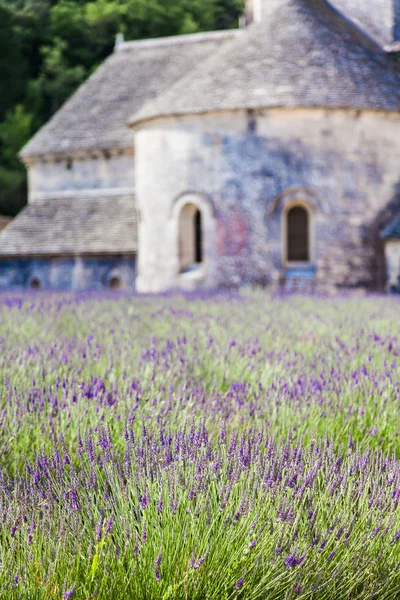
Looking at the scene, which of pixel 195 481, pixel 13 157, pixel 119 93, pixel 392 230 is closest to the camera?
pixel 195 481

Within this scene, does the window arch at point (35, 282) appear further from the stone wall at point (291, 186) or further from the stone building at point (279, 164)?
the stone wall at point (291, 186)

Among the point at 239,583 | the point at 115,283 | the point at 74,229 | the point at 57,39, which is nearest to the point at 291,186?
the point at 115,283

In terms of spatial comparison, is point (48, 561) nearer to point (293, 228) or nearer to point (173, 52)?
point (293, 228)

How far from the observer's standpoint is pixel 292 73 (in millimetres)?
18281

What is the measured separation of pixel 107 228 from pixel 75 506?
2102 cm

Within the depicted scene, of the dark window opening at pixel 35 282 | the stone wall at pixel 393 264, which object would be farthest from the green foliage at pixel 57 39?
the stone wall at pixel 393 264

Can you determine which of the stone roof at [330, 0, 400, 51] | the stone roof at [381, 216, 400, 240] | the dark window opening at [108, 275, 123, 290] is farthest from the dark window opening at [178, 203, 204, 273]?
the stone roof at [330, 0, 400, 51]

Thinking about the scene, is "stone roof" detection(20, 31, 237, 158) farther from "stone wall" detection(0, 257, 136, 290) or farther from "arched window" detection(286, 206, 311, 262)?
"arched window" detection(286, 206, 311, 262)

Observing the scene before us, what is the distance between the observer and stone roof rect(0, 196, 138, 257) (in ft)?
74.2

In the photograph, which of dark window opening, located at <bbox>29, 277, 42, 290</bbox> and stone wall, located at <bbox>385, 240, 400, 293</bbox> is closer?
stone wall, located at <bbox>385, 240, 400, 293</bbox>

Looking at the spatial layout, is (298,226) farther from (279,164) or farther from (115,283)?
(115,283)

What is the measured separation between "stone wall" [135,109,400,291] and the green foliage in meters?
23.2

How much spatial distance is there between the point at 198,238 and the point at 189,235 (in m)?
0.46

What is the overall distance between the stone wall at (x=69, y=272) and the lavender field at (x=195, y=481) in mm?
17331
